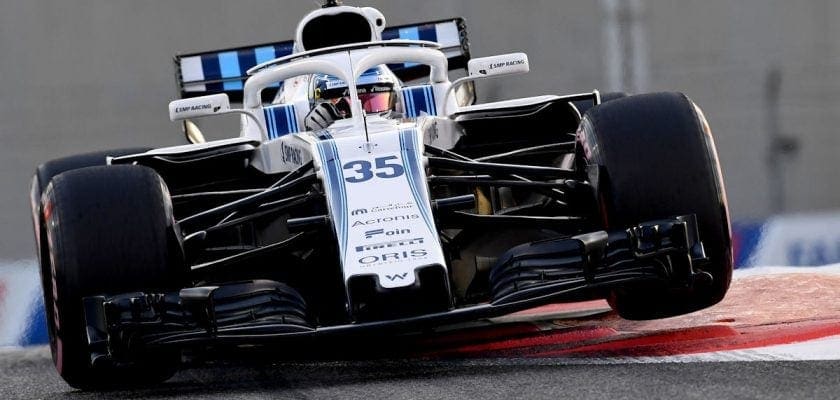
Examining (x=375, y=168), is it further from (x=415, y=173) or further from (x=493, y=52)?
(x=493, y=52)

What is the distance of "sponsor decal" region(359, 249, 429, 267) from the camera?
18.0 ft

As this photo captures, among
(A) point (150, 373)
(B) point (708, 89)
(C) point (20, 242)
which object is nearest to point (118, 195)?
(A) point (150, 373)

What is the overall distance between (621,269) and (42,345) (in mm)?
4743

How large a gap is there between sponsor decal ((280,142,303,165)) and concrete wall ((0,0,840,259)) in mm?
6218

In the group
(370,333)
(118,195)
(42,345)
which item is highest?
(118,195)

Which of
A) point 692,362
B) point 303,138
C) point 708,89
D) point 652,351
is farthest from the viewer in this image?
point 708,89

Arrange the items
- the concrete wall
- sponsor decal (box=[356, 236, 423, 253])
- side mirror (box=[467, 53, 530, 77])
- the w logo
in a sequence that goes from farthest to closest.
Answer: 1. the concrete wall
2. side mirror (box=[467, 53, 530, 77])
3. sponsor decal (box=[356, 236, 423, 253])
4. the w logo

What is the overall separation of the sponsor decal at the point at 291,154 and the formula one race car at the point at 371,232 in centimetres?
2

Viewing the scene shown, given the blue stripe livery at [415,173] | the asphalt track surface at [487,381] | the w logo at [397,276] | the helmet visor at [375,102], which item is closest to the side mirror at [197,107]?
the helmet visor at [375,102]

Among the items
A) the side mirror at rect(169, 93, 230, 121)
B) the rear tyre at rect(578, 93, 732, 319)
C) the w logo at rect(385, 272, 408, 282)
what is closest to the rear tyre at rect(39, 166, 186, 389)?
the w logo at rect(385, 272, 408, 282)

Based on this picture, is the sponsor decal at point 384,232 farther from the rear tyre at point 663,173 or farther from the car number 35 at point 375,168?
the rear tyre at point 663,173

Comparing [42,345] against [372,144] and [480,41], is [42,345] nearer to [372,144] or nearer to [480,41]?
[372,144]

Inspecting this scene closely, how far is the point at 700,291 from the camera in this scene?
6.11 m

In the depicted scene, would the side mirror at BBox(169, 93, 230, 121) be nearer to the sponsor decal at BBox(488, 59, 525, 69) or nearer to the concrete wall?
the sponsor decal at BBox(488, 59, 525, 69)
